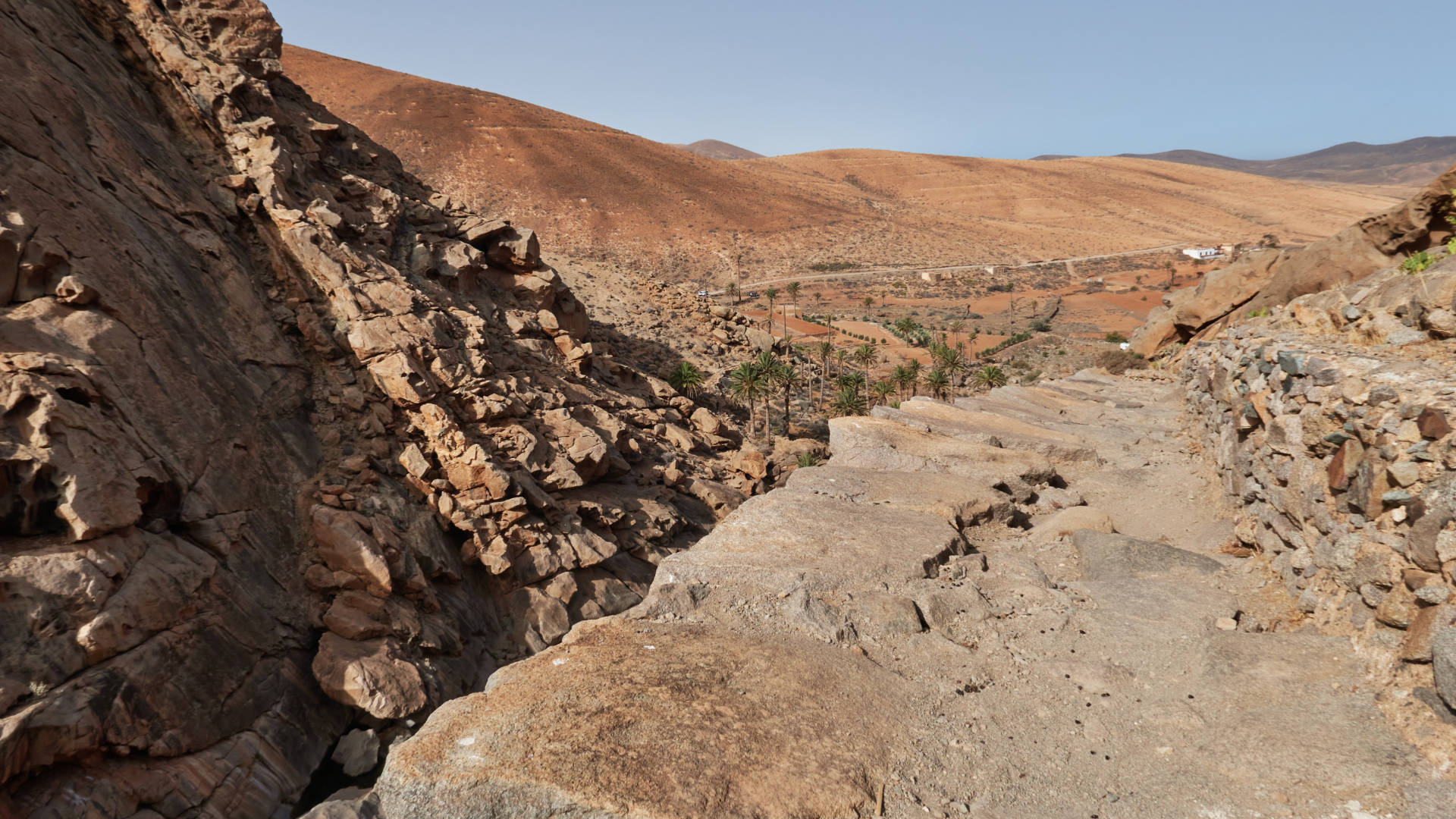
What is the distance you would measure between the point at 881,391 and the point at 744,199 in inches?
2894

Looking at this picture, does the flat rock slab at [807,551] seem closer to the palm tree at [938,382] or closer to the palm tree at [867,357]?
the palm tree at [938,382]

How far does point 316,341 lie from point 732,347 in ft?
96.4

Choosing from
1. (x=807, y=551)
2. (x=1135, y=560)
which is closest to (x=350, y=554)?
(x=807, y=551)

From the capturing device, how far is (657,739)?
19.4 ft

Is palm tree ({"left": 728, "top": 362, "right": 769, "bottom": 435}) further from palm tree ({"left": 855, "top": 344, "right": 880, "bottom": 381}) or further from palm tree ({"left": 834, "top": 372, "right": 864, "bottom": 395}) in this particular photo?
palm tree ({"left": 855, "top": 344, "right": 880, "bottom": 381})

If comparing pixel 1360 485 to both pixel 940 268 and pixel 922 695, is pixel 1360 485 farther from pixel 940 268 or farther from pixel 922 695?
pixel 940 268

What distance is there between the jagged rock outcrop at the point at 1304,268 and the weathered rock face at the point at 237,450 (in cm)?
2138

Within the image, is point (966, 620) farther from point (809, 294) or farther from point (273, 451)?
point (809, 294)

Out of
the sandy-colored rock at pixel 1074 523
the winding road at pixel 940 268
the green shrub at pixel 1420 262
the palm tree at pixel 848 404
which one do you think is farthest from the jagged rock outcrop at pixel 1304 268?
the winding road at pixel 940 268

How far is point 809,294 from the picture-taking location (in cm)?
9094

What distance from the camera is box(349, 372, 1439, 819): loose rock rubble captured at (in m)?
5.41

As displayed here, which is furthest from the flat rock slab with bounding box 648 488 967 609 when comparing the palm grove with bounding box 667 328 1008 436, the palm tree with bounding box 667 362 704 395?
the palm grove with bounding box 667 328 1008 436

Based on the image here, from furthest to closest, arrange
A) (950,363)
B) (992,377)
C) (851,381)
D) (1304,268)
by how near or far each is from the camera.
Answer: (851,381)
(992,377)
(950,363)
(1304,268)

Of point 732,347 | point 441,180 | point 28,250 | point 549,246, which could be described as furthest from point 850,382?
point 441,180
